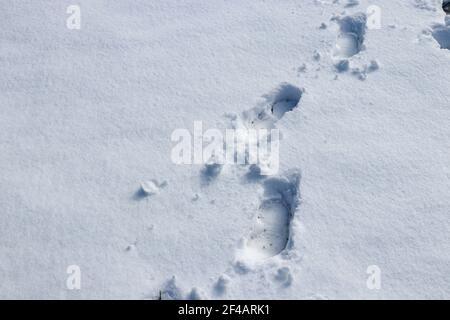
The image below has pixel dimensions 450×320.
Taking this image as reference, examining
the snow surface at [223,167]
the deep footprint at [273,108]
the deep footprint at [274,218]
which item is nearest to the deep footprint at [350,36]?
the snow surface at [223,167]

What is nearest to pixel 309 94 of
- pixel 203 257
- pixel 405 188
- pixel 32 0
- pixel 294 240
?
pixel 405 188

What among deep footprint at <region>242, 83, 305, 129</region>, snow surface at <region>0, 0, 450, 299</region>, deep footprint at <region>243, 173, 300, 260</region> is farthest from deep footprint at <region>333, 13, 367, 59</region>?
deep footprint at <region>243, 173, 300, 260</region>

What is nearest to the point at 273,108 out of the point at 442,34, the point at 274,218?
→ the point at 274,218

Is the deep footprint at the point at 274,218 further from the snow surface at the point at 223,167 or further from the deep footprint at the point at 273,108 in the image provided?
the deep footprint at the point at 273,108

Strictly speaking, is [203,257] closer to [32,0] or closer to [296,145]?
[296,145]

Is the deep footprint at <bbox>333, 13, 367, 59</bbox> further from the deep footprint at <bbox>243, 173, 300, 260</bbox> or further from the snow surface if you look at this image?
the deep footprint at <bbox>243, 173, 300, 260</bbox>

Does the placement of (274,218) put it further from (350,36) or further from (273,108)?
(350,36)

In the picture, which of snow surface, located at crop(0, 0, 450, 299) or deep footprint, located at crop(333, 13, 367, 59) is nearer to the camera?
snow surface, located at crop(0, 0, 450, 299)

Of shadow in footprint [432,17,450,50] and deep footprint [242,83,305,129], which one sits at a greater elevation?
shadow in footprint [432,17,450,50]
